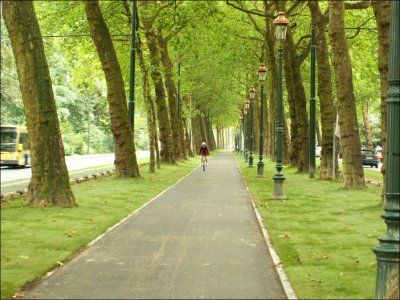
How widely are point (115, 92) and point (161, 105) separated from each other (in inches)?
580

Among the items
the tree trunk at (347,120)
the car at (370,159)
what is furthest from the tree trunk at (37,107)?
the car at (370,159)

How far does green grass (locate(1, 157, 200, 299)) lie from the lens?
873 centimetres

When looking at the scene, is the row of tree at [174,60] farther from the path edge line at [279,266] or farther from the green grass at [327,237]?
the path edge line at [279,266]

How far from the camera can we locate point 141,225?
528 inches

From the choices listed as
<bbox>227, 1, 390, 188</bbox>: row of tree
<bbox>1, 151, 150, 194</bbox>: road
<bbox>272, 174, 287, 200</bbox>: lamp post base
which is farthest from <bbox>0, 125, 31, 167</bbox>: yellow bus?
<bbox>272, 174, 287, 200</bbox>: lamp post base

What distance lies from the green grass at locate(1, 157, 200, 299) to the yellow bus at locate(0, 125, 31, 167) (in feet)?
74.7

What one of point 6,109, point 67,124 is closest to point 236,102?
point 67,124

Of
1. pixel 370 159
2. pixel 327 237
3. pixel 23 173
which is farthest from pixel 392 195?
pixel 370 159

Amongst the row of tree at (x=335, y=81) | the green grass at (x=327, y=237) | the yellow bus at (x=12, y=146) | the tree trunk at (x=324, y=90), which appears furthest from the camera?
the yellow bus at (x=12, y=146)

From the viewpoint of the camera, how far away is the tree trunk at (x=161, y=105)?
3534 cm

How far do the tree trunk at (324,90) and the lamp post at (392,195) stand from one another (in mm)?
19853

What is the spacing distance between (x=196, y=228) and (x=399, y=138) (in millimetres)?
6753

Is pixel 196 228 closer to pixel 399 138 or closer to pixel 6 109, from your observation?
pixel 399 138

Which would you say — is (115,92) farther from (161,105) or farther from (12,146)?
(12,146)
